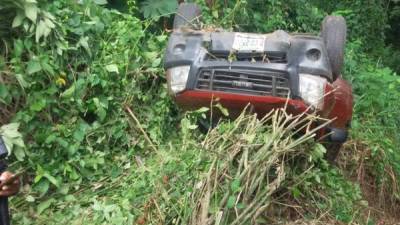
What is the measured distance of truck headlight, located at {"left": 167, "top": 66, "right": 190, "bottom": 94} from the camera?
181 inches

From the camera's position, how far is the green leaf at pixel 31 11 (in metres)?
4.82

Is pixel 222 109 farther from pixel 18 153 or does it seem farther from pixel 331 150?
pixel 18 153

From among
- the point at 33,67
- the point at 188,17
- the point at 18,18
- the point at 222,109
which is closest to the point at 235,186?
the point at 222,109

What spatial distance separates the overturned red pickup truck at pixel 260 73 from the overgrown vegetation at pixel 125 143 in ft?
0.71

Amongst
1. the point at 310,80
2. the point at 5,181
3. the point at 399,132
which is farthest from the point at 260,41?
the point at 399,132

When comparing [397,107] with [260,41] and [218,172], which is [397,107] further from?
[218,172]

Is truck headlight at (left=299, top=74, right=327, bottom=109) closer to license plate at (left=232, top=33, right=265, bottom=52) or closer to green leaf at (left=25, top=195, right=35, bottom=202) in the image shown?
license plate at (left=232, top=33, right=265, bottom=52)

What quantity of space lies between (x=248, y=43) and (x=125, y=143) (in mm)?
1157

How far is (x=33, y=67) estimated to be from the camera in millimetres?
4777

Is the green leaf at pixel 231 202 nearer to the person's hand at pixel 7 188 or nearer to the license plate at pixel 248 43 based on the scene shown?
the license plate at pixel 248 43

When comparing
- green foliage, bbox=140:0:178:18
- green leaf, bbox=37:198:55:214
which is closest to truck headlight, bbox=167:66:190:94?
green leaf, bbox=37:198:55:214

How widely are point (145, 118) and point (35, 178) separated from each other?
1.10 meters

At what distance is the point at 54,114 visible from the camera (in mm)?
4945

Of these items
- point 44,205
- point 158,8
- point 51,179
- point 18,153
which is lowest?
point 44,205
